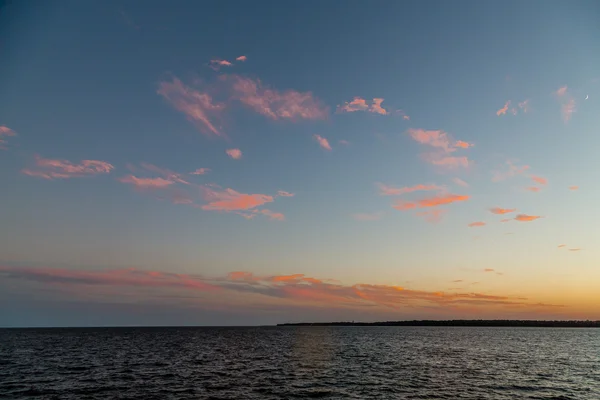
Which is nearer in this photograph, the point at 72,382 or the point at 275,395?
the point at 275,395

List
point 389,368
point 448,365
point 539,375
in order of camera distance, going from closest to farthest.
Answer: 1. point 539,375
2. point 389,368
3. point 448,365

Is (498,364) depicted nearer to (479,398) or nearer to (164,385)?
(479,398)

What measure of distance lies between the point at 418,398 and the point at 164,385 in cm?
2716

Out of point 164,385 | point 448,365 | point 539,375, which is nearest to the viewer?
point 164,385

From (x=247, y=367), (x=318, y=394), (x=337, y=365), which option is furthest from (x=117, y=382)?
(x=337, y=365)

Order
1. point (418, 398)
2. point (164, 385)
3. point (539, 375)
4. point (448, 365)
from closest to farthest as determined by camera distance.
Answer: point (418, 398), point (164, 385), point (539, 375), point (448, 365)

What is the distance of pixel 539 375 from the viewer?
50.4 m

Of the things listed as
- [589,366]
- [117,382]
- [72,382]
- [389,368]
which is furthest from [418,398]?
[589,366]

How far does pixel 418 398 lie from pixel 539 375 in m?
26.2

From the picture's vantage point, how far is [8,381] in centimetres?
4306

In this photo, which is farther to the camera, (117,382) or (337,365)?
(337,365)

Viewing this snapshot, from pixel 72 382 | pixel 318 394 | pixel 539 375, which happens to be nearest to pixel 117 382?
pixel 72 382

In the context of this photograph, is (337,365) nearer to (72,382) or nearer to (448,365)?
(448,365)

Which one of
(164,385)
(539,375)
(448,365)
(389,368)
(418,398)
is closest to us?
(418,398)
